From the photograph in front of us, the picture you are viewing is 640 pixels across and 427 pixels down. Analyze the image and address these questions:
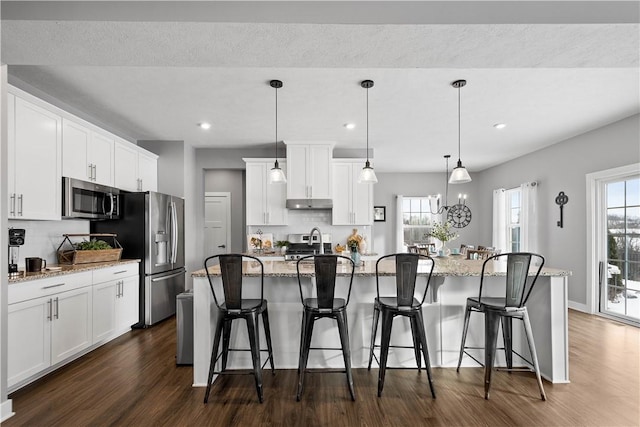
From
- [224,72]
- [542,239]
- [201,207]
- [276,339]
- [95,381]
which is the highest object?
[224,72]

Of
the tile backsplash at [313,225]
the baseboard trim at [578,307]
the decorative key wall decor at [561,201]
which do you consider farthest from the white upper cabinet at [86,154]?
the baseboard trim at [578,307]

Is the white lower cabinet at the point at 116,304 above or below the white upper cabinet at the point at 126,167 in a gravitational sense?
below

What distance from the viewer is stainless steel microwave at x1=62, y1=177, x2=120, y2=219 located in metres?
3.32

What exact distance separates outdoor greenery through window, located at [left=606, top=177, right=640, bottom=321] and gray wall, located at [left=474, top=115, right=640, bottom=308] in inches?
11.6

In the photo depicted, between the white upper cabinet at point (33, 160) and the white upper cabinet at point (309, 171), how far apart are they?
2992 mm

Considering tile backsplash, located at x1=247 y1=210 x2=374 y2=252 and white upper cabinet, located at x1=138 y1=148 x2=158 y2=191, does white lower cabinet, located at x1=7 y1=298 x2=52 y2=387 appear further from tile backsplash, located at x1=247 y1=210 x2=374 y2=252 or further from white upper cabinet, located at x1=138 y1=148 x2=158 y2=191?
tile backsplash, located at x1=247 y1=210 x2=374 y2=252

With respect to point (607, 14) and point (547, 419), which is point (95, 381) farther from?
point (607, 14)

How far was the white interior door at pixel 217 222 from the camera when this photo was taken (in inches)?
258

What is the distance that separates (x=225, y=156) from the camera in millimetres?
5875

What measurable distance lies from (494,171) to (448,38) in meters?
6.54

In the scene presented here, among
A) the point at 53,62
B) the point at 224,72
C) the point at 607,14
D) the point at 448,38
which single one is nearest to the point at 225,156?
the point at 224,72

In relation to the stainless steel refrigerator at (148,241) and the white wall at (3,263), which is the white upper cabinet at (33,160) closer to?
the white wall at (3,263)

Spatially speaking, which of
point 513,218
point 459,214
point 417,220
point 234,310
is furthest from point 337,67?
point 459,214

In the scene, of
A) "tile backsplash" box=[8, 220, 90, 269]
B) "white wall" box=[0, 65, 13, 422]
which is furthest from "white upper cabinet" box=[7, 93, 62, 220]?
"white wall" box=[0, 65, 13, 422]
